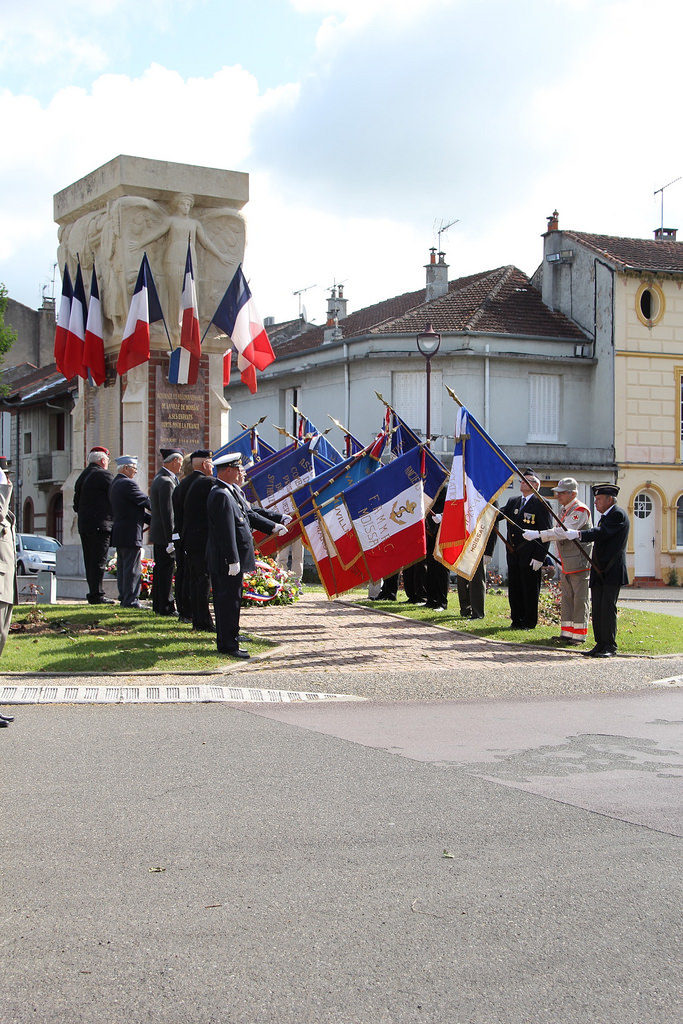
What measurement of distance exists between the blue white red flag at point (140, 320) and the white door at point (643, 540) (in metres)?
25.8

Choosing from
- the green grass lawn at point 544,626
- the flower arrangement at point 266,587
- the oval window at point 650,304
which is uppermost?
the oval window at point 650,304

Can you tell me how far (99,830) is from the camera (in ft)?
18.7

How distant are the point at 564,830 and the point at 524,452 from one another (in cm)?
3466

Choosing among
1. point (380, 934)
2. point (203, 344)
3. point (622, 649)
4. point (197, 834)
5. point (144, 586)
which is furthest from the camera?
point (203, 344)

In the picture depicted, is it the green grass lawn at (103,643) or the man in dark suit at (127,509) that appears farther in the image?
the man in dark suit at (127,509)

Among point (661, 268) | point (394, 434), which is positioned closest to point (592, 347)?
point (661, 268)

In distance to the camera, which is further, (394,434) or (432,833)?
(394,434)

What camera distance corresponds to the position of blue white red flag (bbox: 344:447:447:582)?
1467cm

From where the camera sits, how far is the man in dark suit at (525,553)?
14734 millimetres

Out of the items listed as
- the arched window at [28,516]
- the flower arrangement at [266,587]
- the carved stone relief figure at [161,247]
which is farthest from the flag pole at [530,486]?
the arched window at [28,516]

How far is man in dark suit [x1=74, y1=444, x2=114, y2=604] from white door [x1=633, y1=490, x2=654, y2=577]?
89.9 feet

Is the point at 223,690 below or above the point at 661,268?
below

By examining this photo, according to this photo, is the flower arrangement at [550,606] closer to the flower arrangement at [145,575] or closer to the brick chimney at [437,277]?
the flower arrangement at [145,575]

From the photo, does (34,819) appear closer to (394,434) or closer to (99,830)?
(99,830)
